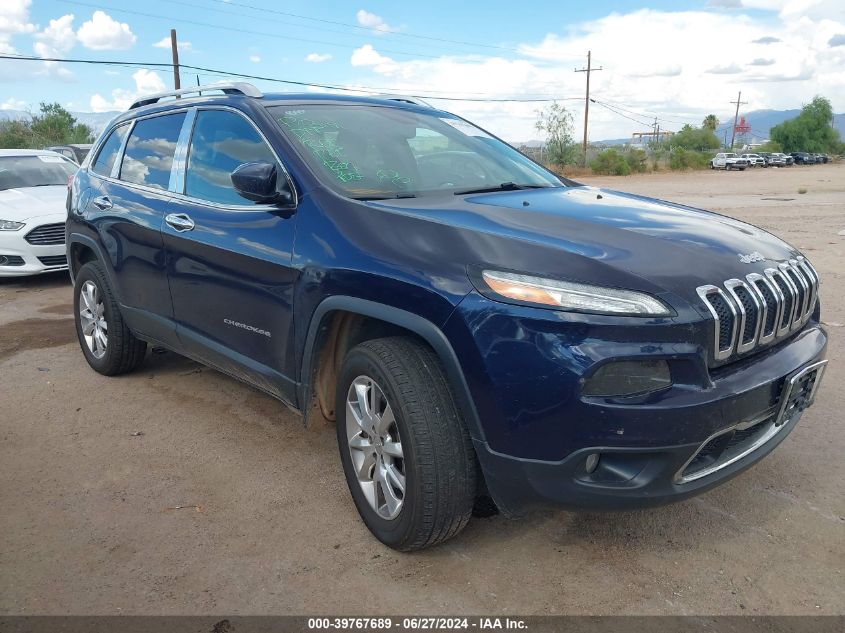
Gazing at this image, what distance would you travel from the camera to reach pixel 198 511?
325cm

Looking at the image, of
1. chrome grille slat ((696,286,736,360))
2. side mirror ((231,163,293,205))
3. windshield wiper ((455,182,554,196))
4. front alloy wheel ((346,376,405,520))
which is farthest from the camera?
windshield wiper ((455,182,554,196))

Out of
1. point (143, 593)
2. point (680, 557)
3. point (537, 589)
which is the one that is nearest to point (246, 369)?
point (143, 593)

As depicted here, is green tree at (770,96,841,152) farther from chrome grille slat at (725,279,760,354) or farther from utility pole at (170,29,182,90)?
chrome grille slat at (725,279,760,354)

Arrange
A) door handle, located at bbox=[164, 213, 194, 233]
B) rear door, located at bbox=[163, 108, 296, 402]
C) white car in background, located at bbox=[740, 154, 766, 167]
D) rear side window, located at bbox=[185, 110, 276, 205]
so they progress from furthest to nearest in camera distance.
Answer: white car in background, located at bbox=[740, 154, 766, 167] → door handle, located at bbox=[164, 213, 194, 233] → rear side window, located at bbox=[185, 110, 276, 205] → rear door, located at bbox=[163, 108, 296, 402]

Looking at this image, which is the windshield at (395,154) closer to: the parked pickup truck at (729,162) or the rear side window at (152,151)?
the rear side window at (152,151)

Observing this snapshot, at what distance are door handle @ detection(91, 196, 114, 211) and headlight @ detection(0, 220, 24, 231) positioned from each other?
4.28 m

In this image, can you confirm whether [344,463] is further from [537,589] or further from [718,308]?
[718,308]

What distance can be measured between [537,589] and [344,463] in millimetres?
944

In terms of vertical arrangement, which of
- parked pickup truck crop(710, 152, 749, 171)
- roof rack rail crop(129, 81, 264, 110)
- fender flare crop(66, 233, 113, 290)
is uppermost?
roof rack rail crop(129, 81, 264, 110)

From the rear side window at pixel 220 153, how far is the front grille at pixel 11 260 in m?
5.60

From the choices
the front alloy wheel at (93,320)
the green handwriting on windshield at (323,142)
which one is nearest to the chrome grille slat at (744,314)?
the green handwriting on windshield at (323,142)

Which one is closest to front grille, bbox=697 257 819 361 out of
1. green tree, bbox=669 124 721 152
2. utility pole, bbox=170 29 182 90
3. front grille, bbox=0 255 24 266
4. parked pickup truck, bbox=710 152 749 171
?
front grille, bbox=0 255 24 266

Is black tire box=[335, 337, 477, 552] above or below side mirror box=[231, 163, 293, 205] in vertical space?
below

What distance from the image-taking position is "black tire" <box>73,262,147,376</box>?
4770 millimetres
